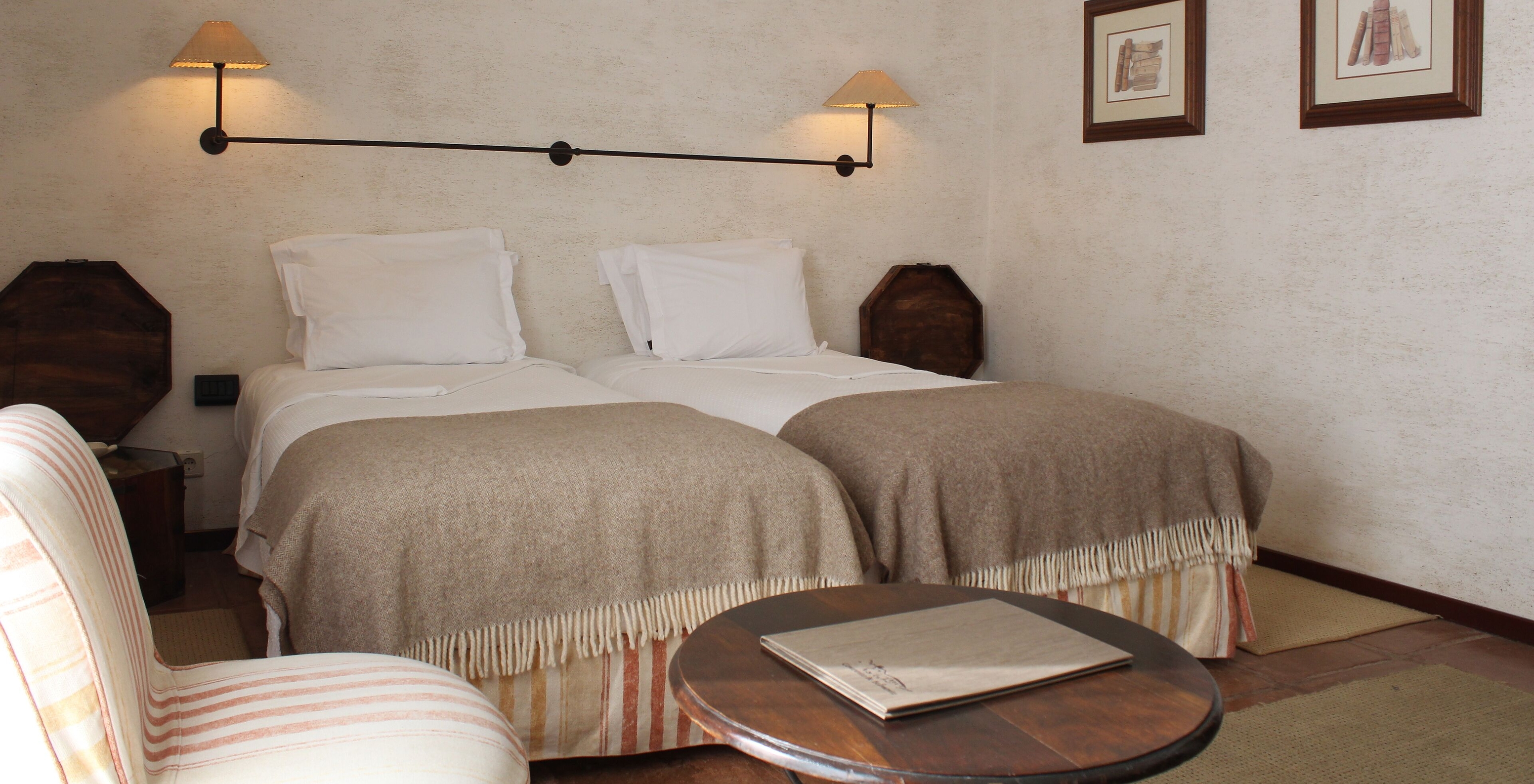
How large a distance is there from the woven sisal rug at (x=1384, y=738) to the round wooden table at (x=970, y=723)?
2.89 feet

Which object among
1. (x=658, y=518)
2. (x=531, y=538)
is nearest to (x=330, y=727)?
(x=531, y=538)

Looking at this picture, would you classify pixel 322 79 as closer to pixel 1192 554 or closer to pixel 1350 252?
pixel 1192 554

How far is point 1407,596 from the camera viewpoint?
2898 millimetres

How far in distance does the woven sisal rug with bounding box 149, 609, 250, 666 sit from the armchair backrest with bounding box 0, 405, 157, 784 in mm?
1543

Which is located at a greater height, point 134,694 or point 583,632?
point 134,694

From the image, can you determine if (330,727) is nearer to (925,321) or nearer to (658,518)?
(658,518)

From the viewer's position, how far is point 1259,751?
2.00 m

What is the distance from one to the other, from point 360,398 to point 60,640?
67.8 inches

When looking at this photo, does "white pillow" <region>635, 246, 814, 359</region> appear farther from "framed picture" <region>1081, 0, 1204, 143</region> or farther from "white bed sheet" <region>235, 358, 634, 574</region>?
"framed picture" <region>1081, 0, 1204, 143</region>

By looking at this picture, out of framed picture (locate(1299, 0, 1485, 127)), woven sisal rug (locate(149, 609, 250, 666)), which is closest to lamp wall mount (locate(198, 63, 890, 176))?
framed picture (locate(1299, 0, 1485, 127))

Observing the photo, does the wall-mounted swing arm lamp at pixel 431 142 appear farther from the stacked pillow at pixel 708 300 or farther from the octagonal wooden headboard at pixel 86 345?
the octagonal wooden headboard at pixel 86 345

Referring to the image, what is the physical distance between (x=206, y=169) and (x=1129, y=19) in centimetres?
305

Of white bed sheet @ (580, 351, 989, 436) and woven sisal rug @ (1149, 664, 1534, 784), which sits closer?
woven sisal rug @ (1149, 664, 1534, 784)

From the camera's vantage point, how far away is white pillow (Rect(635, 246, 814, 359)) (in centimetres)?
344
